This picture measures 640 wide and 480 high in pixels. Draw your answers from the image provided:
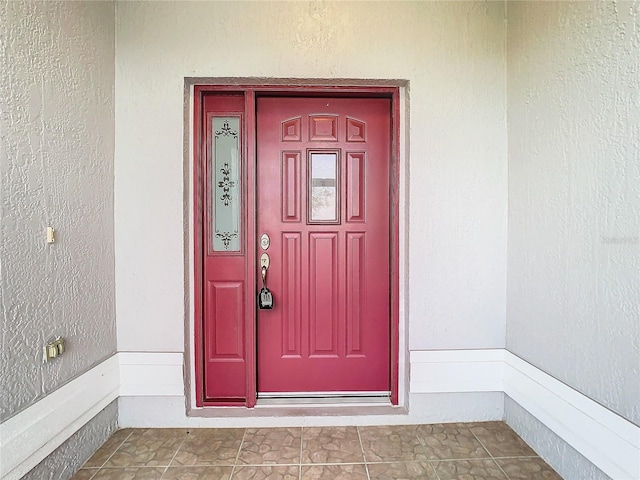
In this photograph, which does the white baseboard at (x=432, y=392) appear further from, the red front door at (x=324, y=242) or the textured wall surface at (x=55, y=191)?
the red front door at (x=324, y=242)

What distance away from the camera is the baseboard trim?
50.6 inches

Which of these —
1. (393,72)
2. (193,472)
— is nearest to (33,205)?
(193,472)

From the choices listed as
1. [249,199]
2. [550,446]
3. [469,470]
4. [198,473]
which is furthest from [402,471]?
[249,199]

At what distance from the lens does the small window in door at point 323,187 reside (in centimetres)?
211

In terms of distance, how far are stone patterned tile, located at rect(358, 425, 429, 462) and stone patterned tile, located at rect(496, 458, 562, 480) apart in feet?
1.17

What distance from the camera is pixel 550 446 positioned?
1.64 m

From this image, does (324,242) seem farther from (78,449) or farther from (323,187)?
(78,449)

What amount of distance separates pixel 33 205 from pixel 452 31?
221cm

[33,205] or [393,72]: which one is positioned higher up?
[393,72]

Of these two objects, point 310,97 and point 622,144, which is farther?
point 310,97

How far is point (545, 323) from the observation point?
1.67 m

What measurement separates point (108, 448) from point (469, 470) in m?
1.76

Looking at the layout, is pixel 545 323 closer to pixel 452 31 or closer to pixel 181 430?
pixel 452 31

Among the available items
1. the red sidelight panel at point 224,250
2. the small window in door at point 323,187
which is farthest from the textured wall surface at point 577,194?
the red sidelight panel at point 224,250
